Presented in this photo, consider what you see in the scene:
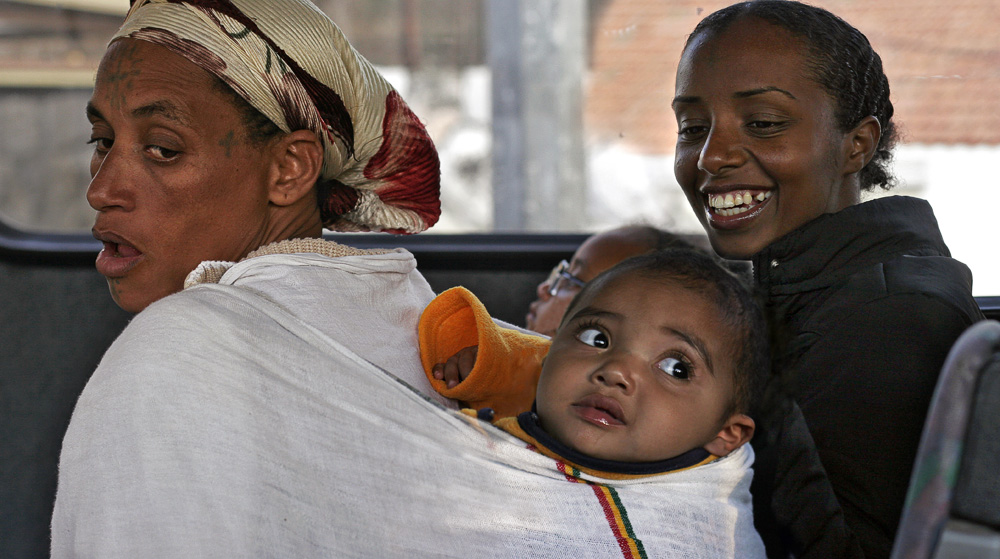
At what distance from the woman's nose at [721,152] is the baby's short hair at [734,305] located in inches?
10.6

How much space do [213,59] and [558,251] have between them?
5.64ft

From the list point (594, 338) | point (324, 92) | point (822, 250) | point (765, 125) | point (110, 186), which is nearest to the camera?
point (110, 186)

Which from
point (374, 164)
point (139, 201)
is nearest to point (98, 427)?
point (139, 201)

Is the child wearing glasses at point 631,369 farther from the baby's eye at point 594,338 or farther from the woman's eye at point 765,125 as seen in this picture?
the woman's eye at point 765,125

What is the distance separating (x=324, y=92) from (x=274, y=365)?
53cm

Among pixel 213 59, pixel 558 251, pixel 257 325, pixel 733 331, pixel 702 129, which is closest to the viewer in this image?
pixel 257 325

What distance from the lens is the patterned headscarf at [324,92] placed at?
4.67 ft

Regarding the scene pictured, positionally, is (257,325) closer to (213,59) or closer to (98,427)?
(98,427)

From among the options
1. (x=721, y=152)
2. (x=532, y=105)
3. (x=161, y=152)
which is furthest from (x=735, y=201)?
(x=532, y=105)

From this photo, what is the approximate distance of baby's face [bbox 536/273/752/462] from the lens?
1.53 m

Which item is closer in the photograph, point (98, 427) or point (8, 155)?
point (98, 427)

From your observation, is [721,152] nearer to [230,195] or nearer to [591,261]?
[591,261]

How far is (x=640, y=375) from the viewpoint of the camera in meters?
1.57

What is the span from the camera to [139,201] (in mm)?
1429
